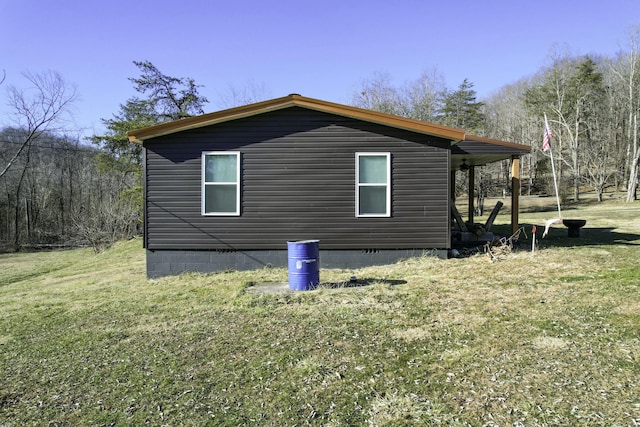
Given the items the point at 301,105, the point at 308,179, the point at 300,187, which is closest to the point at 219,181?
the point at 300,187

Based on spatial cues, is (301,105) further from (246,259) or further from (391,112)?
(391,112)

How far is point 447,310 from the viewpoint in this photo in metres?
5.63

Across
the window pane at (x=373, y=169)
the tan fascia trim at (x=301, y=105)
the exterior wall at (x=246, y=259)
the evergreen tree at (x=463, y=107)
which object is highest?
the evergreen tree at (x=463, y=107)

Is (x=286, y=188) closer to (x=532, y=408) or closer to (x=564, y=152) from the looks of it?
(x=532, y=408)

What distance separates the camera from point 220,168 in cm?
905

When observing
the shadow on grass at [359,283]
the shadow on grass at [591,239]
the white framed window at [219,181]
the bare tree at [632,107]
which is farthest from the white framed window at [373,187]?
the bare tree at [632,107]

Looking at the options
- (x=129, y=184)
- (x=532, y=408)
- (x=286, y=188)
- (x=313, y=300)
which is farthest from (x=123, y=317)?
(x=129, y=184)

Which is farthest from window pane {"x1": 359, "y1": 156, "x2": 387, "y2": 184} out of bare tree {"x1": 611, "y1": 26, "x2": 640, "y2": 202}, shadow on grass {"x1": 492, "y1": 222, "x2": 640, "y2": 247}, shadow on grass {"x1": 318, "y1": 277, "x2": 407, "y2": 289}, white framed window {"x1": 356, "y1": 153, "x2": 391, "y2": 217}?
bare tree {"x1": 611, "y1": 26, "x2": 640, "y2": 202}

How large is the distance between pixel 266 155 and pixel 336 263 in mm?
2650

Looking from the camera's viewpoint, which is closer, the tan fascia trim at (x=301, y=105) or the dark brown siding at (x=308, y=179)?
the tan fascia trim at (x=301, y=105)

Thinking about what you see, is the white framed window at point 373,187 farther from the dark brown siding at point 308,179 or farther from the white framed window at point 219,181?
the white framed window at point 219,181

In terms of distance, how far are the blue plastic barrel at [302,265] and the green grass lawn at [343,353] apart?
32cm

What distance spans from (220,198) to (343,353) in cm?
556

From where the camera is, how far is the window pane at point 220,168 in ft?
29.7
